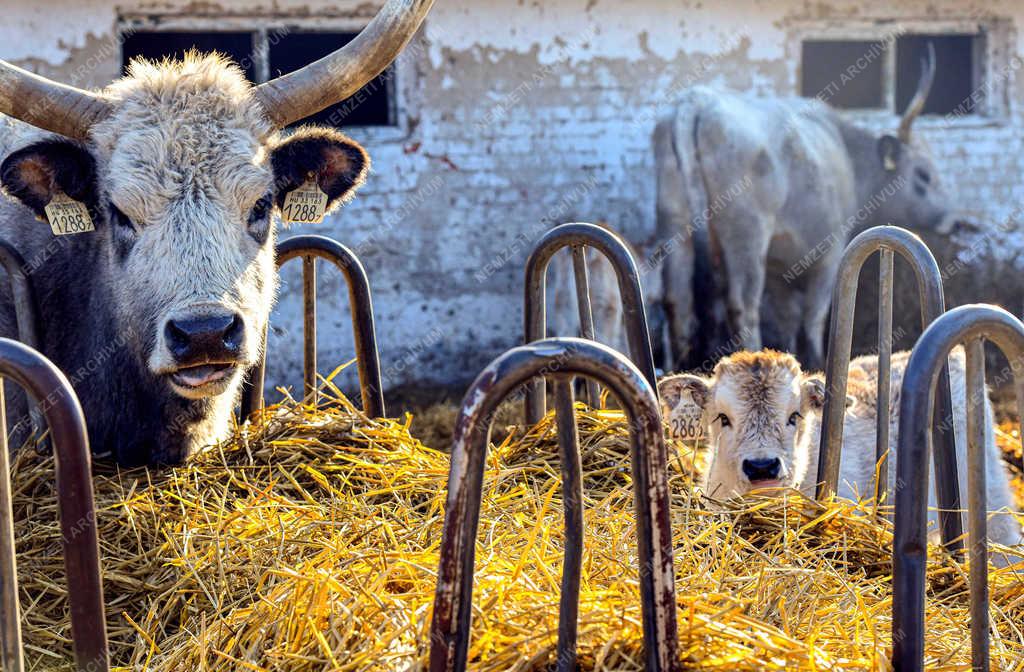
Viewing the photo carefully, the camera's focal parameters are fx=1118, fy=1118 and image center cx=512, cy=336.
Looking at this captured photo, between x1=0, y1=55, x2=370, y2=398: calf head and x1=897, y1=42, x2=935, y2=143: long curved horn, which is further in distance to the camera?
x1=897, y1=42, x2=935, y2=143: long curved horn

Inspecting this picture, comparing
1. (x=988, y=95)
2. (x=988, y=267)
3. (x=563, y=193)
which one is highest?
(x=988, y=95)

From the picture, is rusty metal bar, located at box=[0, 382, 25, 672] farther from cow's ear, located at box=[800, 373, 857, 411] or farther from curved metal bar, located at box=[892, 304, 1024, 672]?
cow's ear, located at box=[800, 373, 857, 411]

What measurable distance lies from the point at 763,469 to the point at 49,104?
2695 mm

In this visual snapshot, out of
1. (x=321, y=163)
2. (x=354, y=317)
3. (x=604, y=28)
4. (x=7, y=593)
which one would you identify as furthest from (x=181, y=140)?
(x=604, y=28)

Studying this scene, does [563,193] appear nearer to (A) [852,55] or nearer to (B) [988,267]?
(B) [988,267]

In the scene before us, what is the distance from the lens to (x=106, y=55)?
8.35m

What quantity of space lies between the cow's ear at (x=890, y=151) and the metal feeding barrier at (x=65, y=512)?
9168 mm

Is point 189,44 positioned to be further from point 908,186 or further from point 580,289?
point 580,289

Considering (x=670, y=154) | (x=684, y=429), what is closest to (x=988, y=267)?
(x=670, y=154)

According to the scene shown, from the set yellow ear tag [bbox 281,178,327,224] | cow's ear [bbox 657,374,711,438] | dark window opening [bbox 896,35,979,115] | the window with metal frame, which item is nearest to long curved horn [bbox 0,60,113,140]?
yellow ear tag [bbox 281,178,327,224]

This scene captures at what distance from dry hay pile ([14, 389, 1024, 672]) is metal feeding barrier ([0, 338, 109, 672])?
1.18 ft

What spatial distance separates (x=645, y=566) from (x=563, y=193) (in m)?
7.75

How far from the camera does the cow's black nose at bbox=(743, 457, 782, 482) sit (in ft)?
12.6

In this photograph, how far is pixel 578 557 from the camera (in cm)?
194
